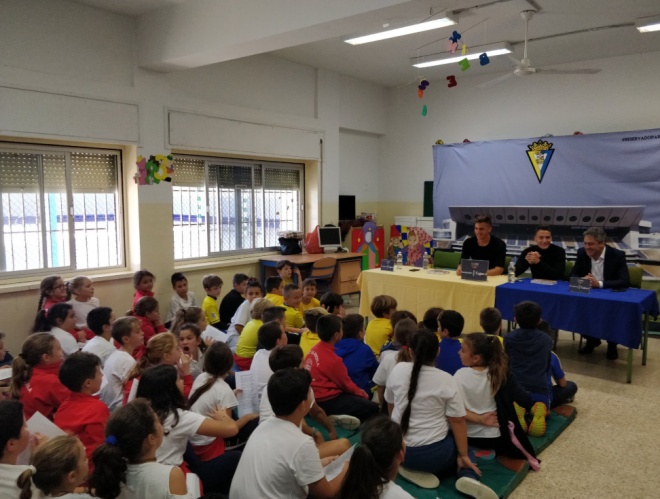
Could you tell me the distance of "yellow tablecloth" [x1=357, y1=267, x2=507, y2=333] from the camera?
15.2 ft

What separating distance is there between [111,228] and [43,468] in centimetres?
453

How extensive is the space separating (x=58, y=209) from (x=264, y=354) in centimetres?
354

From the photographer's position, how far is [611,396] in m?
3.84

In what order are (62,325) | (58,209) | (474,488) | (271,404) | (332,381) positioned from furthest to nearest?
1. (58,209)
2. (62,325)
3. (332,381)
4. (474,488)
5. (271,404)

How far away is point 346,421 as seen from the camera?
3094mm

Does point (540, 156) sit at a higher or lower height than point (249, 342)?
higher

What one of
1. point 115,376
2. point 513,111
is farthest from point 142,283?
point 513,111

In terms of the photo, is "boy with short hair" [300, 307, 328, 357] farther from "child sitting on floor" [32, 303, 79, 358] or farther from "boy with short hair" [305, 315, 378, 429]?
"child sitting on floor" [32, 303, 79, 358]

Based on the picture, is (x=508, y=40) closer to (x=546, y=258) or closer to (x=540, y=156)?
(x=540, y=156)

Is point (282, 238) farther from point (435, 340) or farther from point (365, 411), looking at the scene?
point (435, 340)

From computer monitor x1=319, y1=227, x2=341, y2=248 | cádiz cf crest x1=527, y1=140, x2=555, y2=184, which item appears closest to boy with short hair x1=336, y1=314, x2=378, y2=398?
computer monitor x1=319, y1=227, x2=341, y2=248

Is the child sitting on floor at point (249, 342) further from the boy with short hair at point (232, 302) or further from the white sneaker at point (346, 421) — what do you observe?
the boy with short hair at point (232, 302)

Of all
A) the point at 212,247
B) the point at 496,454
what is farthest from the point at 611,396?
the point at 212,247

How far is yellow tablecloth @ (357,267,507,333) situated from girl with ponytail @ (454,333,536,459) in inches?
74.8
